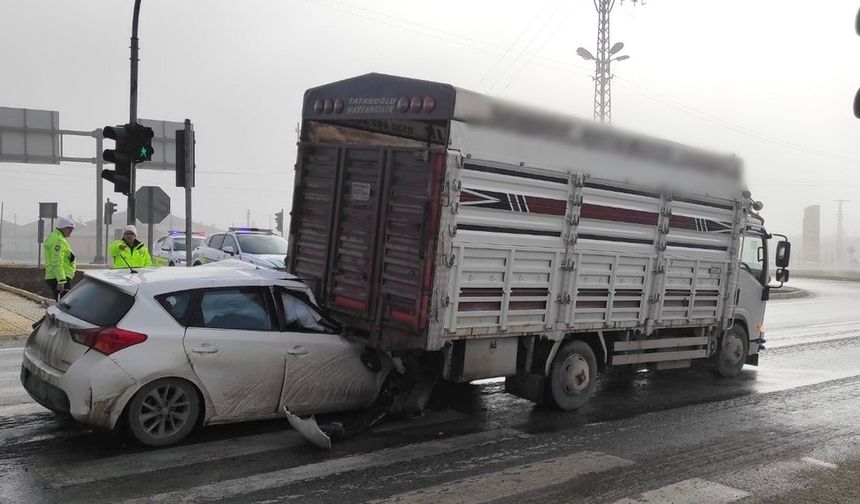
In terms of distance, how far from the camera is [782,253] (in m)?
9.98

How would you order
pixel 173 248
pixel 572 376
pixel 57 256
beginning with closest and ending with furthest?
pixel 572 376 → pixel 57 256 → pixel 173 248

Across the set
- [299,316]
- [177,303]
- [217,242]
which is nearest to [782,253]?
[299,316]

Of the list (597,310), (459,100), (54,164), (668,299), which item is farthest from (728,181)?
(54,164)

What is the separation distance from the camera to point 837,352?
484 inches

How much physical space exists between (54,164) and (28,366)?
26569 mm

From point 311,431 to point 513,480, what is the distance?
1625 mm

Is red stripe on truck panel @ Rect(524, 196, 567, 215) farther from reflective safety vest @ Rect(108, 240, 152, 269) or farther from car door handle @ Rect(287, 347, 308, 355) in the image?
reflective safety vest @ Rect(108, 240, 152, 269)

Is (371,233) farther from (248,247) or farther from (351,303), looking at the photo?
(248,247)

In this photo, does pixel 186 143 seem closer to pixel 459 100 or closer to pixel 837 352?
pixel 459 100

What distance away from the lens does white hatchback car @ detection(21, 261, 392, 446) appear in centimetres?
536

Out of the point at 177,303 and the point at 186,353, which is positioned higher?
the point at 177,303

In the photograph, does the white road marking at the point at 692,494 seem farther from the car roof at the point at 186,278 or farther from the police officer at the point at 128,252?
the police officer at the point at 128,252

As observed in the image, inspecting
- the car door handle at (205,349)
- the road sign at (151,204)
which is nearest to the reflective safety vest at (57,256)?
the road sign at (151,204)

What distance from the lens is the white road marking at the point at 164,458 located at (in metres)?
4.97
